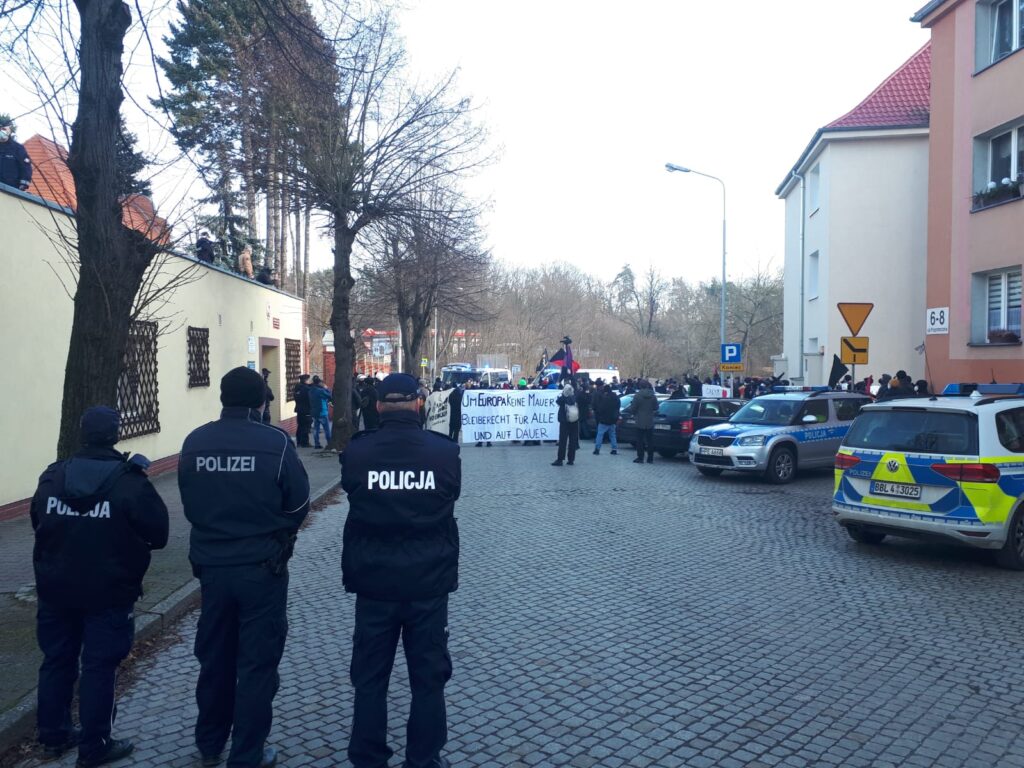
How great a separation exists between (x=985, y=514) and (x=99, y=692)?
26.3ft

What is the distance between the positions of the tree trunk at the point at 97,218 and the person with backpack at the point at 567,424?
480 inches

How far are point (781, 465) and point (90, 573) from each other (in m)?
14.0

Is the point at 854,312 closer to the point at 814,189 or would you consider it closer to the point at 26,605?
the point at 26,605

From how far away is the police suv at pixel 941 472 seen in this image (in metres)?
8.70

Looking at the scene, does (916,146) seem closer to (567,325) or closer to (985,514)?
(985,514)

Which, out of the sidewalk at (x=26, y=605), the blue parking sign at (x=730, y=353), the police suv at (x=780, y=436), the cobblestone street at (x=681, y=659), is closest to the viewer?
the cobblestone street at (x=681, y=659)

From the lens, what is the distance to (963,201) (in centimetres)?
1828

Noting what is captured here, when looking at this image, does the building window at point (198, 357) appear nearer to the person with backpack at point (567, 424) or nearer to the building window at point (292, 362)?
the person with backpack at point (567, 424)

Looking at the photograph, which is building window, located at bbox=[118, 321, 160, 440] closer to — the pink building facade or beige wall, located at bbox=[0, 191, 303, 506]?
beige wall, located at bbox=[0, 191, 303, 506]

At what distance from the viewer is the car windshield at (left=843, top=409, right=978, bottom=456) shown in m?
8.98

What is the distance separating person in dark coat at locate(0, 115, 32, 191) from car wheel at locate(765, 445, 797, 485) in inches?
506

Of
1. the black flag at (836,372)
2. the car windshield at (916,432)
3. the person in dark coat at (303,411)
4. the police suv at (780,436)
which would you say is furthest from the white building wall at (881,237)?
the car windshield at (916,432)

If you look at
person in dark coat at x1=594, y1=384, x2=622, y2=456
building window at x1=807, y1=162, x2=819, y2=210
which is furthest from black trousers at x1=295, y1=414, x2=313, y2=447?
building window at x1=807, y1=162, x2=819, y2=210

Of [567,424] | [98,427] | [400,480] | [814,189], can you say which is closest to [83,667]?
[98,427]
